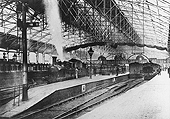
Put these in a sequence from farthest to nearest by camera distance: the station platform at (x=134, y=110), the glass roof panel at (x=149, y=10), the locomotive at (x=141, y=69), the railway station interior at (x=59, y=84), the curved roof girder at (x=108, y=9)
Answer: the locomotive at (x=141, y=69), the curved roof girder at (x=108, y=9), the glass roof panel at (x=149, y=10), the railway station interior at (x=59, y=84), the station platform at (x=134, y=110)

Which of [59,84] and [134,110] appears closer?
[134,110]

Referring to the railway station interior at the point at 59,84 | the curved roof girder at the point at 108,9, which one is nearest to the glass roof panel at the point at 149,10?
the railway station interior at the point at 59,84

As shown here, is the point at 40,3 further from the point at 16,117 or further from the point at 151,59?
the point at 151,59

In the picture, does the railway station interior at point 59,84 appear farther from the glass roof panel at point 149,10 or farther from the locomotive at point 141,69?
the locomotive at point 141,69

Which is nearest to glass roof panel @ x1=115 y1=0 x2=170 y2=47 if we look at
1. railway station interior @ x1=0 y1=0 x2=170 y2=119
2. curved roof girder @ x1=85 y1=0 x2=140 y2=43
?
railway station interior @ x1=0 y1=0 x2=170 y2=119

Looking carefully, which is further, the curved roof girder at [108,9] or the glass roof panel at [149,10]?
the curved roof girder at [108,9]

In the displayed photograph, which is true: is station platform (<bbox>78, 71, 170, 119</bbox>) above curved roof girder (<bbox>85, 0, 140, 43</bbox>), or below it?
below

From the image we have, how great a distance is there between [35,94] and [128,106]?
3.70 metres

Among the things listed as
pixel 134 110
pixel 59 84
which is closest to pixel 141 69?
pixel 59 84

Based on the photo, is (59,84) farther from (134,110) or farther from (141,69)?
(141,69)

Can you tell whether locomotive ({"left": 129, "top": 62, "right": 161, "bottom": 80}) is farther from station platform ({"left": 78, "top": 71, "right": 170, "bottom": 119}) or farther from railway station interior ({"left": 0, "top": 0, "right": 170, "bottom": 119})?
station platform ({"left": 78, "top": 71, "right": 170, "bottom": 119})

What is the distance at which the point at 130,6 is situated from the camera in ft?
52.7

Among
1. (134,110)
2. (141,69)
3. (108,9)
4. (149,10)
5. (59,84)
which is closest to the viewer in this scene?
(134,110)

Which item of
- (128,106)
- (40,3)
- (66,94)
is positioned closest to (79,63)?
(66,94)
